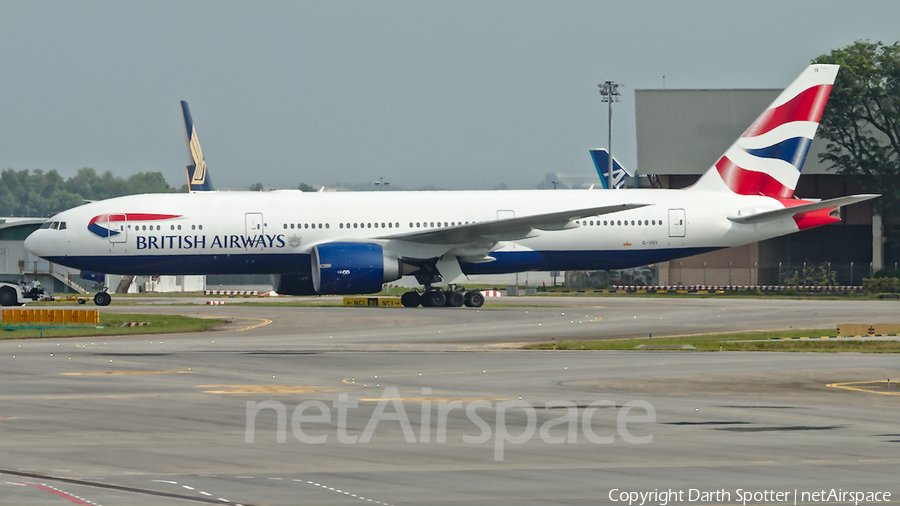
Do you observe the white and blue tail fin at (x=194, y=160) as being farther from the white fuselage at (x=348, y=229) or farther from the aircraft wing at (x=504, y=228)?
Answer: the aircraft wing at (x=504, y=228)

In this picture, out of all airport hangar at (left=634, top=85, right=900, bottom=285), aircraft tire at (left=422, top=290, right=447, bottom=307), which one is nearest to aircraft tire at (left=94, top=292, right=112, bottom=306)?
aircraft tire at (left=422, top=290, right=447, bottom=307)

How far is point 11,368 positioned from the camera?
20.8m

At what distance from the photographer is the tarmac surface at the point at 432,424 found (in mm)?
9727

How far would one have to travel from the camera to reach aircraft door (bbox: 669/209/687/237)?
4081cm

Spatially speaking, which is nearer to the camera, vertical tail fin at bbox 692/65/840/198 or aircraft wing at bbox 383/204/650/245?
aircraft wing at bbox 383/204/650/245

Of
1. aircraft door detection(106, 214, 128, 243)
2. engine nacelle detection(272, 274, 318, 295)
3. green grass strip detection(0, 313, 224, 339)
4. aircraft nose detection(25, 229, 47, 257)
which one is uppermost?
aircraft door detection(106, 214, 128, 243)

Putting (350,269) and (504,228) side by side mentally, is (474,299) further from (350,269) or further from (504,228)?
(350,269)

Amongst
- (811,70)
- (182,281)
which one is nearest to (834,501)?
(811,70)

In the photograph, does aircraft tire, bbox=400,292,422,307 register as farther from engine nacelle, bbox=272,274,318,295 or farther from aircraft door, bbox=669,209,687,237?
aircraft door, bbox=669,209,687,237

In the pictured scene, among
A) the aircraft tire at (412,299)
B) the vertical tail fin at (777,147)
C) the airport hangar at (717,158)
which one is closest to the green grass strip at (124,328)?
the aircraft tire at (412,299)

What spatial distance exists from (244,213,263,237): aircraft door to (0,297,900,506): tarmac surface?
12814mm

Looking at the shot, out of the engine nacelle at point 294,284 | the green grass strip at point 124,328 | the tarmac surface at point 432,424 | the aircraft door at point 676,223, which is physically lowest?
the tarmac surface at point 432,424

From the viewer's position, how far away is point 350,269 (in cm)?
3681

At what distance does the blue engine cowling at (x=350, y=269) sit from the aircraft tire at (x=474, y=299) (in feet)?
12.3
